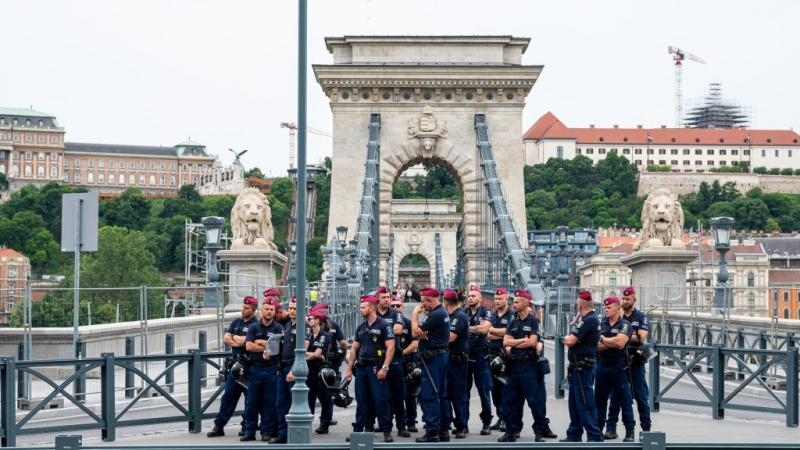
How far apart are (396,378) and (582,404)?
2481 millimetres

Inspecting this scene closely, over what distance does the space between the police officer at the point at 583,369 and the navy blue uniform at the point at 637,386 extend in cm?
52

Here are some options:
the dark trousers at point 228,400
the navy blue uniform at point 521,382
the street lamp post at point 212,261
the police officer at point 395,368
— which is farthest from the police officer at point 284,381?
the street lamp post at point 212,261

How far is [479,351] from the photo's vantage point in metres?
19.8

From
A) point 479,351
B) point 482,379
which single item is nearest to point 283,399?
point 482,379

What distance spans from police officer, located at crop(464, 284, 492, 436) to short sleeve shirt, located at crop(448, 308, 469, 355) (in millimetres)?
491

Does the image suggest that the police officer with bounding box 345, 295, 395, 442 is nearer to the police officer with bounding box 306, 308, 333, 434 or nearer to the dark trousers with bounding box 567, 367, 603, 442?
the police officer with bounding box 306, 308, 333, 434

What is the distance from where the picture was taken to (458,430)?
743 inches

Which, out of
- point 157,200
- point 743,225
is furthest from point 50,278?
point 743,225

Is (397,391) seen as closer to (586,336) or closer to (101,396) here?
(586,336)

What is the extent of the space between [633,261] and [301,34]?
70.6 ft

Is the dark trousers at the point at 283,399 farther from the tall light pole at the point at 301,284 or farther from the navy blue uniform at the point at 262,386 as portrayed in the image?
the tall light pole at the point at 301,284

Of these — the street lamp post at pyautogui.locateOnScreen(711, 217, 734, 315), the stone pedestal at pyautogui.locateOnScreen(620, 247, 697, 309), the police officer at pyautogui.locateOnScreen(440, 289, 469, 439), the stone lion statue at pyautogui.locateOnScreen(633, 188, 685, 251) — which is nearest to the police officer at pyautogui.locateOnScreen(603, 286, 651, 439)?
the police officer at pyautogui.locateOnScreen(440, 289, 469, 439)

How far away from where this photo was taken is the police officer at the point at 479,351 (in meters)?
19.3

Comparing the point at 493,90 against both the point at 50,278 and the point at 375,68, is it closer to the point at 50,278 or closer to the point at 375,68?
the point at 375,68
